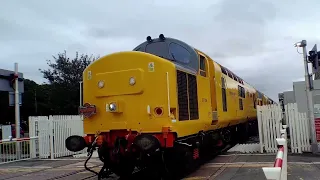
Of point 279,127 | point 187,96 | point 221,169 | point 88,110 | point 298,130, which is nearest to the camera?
point 88,110

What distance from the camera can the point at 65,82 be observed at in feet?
86.7

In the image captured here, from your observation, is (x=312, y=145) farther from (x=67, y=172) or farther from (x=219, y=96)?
(x=67, y=172)

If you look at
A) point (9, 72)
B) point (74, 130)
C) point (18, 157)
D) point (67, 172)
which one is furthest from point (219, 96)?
point (9, 72)

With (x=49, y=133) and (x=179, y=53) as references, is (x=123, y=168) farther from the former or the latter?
(x=49, y=133)

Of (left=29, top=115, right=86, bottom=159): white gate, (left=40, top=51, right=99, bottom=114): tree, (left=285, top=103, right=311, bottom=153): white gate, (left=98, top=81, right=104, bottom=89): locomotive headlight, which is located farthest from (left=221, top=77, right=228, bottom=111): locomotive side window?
(left=40, top=51, right=99, bottom=114): tree

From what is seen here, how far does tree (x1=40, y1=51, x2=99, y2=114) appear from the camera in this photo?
25719 mm

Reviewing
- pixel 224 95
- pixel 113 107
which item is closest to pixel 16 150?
A: pixel 113 107

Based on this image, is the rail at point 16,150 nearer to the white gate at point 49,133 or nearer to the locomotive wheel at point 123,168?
the white gate at point 49,133

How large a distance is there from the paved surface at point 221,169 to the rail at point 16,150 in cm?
151

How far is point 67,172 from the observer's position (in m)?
10.5

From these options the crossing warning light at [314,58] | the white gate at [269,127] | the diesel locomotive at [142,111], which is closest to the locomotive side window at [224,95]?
the white gate at [269,127]

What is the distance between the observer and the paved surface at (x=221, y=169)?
28.6 ft

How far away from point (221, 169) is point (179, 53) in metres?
3.48

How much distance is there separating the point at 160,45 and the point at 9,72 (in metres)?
9.43
